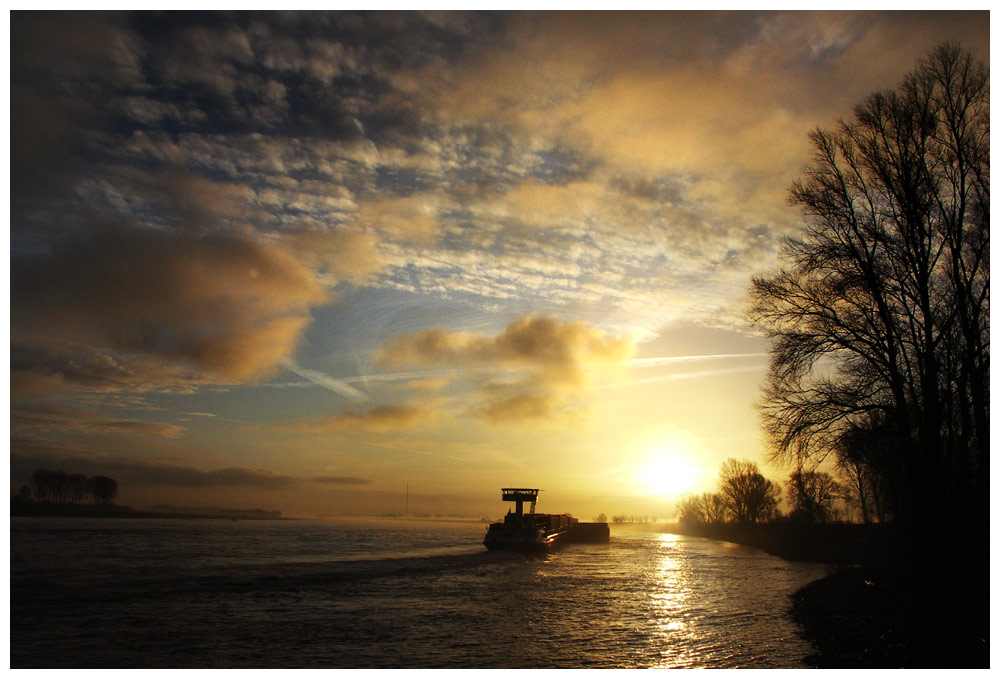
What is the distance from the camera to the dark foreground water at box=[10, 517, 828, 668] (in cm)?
1647

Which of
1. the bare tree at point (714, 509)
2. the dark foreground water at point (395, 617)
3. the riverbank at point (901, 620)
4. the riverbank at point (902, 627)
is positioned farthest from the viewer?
the bare tree at point (714, 509)

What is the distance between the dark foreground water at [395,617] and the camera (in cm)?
1647

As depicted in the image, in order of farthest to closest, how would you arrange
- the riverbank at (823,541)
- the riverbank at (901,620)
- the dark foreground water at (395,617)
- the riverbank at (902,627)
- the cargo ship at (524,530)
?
the cargo ship at (524,530)
the riverbank at (823,541)
the dark foreground water at (395,617)
the riverbank at (901,620)
the riverbank at (902,627)

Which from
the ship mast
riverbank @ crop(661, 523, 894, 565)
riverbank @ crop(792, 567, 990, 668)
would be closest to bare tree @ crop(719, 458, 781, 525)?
riverbank @ crop(661, 523, 894, 565)

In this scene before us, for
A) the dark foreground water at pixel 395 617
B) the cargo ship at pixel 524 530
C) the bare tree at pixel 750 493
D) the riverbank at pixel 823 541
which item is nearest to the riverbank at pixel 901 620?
the dark foreground water at pixel 395 617

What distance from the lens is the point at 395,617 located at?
22.6 metres

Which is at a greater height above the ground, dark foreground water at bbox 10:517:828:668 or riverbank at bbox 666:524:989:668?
riverbank at bbox 666:524:989:668

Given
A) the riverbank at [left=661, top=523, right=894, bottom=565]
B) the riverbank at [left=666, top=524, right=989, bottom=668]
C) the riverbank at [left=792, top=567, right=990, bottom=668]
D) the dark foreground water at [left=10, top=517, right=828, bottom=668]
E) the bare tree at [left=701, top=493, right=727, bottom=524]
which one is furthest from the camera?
the bare tree at [left=701, top=493, right=727, bottom=524]

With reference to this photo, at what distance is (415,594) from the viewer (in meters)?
29.5

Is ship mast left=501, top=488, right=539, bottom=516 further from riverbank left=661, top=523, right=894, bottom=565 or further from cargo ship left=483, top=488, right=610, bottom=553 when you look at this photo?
riverbank left=661, top=523, right=894, bottom=565

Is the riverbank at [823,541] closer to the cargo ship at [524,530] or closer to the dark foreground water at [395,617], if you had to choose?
the dark foreground water at [395,617]

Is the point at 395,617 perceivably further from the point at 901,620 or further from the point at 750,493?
the point at 750,493

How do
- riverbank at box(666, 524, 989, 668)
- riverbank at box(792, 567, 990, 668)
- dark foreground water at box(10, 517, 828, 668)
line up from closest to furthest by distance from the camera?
riverbank at box(792, 567, 990, 668) < riverbank at box(666, 524, 989, 668) < dark foreground water at box(10, 517, 828, 668)

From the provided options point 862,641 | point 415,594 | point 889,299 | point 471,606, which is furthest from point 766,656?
point 415,594
